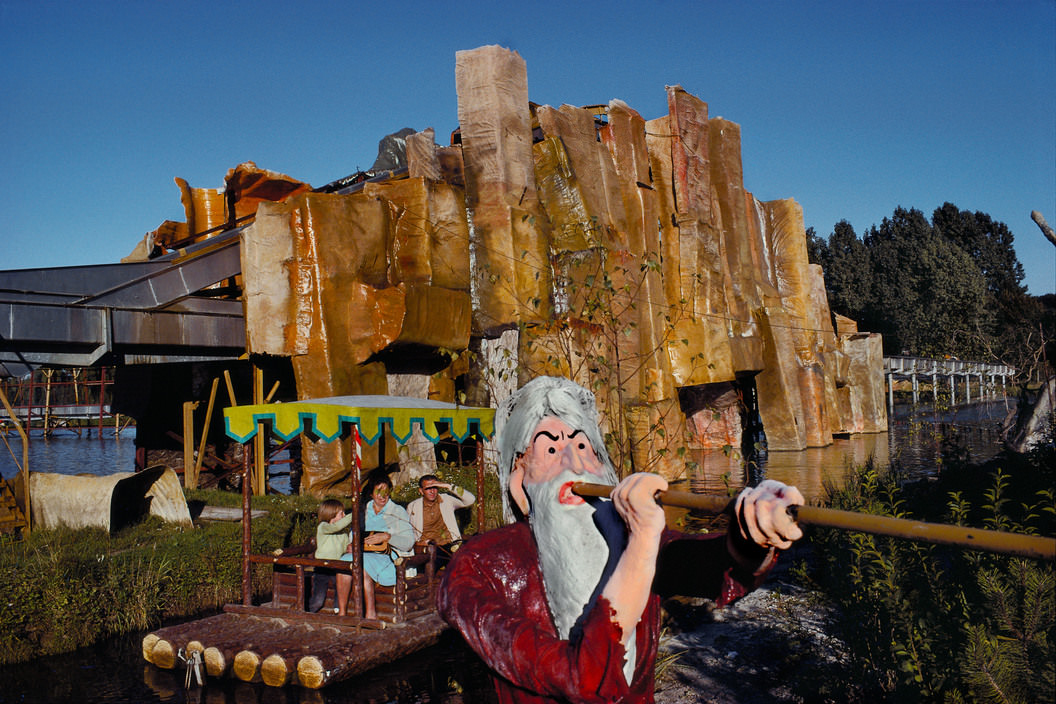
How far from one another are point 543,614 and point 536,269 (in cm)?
1484

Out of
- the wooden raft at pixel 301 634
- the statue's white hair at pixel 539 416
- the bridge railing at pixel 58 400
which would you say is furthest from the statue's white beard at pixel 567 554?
the bridge railing at pixel 58 400

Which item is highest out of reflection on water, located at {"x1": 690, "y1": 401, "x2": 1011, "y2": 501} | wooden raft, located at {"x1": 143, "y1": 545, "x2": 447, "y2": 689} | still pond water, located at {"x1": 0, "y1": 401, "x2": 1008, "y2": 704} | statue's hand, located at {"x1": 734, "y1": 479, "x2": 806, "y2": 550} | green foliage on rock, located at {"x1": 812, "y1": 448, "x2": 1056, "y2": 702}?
statue's hand, located at {"x1": 734, "y1": 479, "x2": 806, "y2": 550}

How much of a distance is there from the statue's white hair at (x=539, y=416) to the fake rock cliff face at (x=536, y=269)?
402cm

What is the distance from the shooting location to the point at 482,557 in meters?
2.81

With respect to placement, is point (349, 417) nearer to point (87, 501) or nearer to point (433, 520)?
point (433, 520)

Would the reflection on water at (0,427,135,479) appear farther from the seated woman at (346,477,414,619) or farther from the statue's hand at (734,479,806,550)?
the statue's hand at (734,479,806,550)

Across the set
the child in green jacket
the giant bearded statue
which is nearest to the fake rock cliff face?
the child in green jacket

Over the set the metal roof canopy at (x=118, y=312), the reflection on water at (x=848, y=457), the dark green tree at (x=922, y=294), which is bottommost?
the reflection on water at (x=848, y=457)

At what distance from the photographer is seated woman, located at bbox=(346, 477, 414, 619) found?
8.75m

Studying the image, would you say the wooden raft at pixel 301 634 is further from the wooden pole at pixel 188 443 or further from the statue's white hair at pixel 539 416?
the wooden pole at pixel 188 443

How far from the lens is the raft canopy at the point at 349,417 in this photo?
9.11 meters

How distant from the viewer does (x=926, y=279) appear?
164 feet

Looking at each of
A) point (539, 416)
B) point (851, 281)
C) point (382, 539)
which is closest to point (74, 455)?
point (382, 539)

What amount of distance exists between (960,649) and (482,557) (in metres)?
3.03
